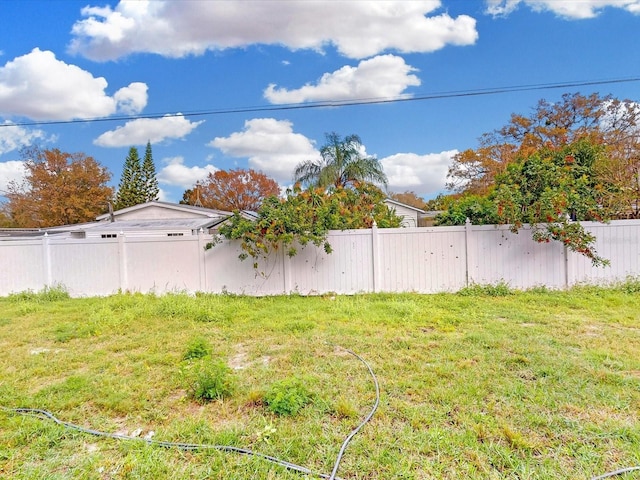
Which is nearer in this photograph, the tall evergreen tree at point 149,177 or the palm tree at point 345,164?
the palm tree at point 345,164

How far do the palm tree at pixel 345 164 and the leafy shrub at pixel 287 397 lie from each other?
466 inches

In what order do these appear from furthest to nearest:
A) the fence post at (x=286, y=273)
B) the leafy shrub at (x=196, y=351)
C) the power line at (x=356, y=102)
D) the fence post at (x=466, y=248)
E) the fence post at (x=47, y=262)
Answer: the power line at (x=356, y=102), the fence post at (x=47, y=262), the fence post at (x=286, y=273), the fence post at (x=466, y=248), the leafy shrub at (x=196, y=351)

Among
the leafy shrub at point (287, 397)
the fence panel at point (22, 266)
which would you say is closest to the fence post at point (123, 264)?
the fence panel at point (22, 266)

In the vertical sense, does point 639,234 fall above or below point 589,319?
above

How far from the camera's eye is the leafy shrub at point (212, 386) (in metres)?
2.72

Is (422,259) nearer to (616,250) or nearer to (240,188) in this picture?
(616,250)

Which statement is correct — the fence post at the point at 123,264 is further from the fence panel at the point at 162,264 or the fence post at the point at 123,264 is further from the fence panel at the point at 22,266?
the fence panel at the point at 22,266

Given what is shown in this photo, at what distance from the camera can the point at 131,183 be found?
34.1 metres

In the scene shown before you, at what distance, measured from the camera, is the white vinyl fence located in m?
6.58

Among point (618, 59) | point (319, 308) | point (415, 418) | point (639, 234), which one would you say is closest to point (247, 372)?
point (415, 418)

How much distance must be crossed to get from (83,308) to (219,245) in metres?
2.57

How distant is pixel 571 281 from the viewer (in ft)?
21.6

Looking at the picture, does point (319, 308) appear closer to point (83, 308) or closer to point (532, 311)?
point (532, 311)

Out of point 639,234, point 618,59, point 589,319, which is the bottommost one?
point 589,319
